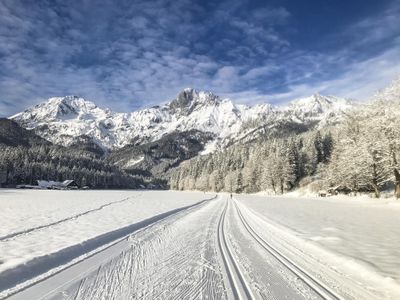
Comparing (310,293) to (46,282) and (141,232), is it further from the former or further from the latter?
(141,232)

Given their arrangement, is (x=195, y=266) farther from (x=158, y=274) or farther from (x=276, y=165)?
(x=276, y=165)

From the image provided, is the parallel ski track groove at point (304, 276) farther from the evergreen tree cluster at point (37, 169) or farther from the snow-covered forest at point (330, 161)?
the evergreen tree cluster at point (37, 169)

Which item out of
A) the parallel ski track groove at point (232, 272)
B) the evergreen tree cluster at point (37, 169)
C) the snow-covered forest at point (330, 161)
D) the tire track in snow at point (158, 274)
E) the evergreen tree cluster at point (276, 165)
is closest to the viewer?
the tire track in snow at point (158, 274)

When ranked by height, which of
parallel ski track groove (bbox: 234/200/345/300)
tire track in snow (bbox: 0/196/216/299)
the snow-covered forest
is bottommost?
parallel ski track groove (bbox: 234/200/345/300)

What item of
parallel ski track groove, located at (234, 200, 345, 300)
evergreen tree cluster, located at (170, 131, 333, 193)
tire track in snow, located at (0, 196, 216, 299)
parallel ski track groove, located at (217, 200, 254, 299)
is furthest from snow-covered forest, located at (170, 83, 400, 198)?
tire track in snow, located at (0, 196, 216, 299)

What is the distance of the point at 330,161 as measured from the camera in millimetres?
72125

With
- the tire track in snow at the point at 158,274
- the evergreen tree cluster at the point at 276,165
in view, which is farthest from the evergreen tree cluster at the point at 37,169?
the tire track in snow at the point at 158,274

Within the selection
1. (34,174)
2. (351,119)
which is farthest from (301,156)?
(34,174)

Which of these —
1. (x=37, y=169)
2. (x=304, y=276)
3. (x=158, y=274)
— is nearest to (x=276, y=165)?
(x=304, y=276)

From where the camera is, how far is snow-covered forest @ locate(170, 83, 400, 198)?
36719 millimetres

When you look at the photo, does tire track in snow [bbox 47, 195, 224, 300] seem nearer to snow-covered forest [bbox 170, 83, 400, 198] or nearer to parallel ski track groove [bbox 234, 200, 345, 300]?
parallel ski track groove [bbox 234, 200, 345, 300]

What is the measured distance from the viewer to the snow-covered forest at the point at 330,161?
120ft

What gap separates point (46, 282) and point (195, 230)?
1042 cm

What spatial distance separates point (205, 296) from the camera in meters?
6.63
